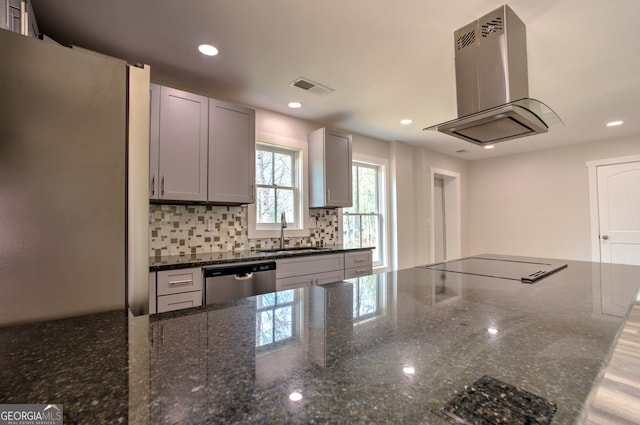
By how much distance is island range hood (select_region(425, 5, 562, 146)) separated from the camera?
161 centimetres

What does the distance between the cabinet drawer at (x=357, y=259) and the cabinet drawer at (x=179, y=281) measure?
153 centimetres

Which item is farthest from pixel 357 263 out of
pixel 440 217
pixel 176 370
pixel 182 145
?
pixel 440 217

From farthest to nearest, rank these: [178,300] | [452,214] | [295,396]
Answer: [452,214] < [178,300] < [295,396]

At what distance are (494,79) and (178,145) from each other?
2217mm

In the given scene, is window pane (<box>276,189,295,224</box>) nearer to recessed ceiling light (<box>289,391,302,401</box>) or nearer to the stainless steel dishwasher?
the stainless steel dishwasher

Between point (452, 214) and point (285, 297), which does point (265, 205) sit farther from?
point (452, 214)

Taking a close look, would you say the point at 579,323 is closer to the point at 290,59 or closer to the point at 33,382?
the point at 33,382

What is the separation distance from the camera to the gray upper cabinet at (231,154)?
2529 millimetres

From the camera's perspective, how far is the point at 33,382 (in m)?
0.50

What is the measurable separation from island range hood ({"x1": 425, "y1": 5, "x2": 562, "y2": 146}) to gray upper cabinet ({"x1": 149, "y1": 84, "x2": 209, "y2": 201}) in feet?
6.02

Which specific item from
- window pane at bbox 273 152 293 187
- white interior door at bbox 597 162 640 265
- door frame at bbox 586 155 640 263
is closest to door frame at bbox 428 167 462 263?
door frame at bbox 586 155 640 263

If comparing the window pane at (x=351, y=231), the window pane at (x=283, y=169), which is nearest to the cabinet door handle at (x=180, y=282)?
the window pane at (x=283, y=169)

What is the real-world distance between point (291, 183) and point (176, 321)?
270 cm

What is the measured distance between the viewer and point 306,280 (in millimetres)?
2730
